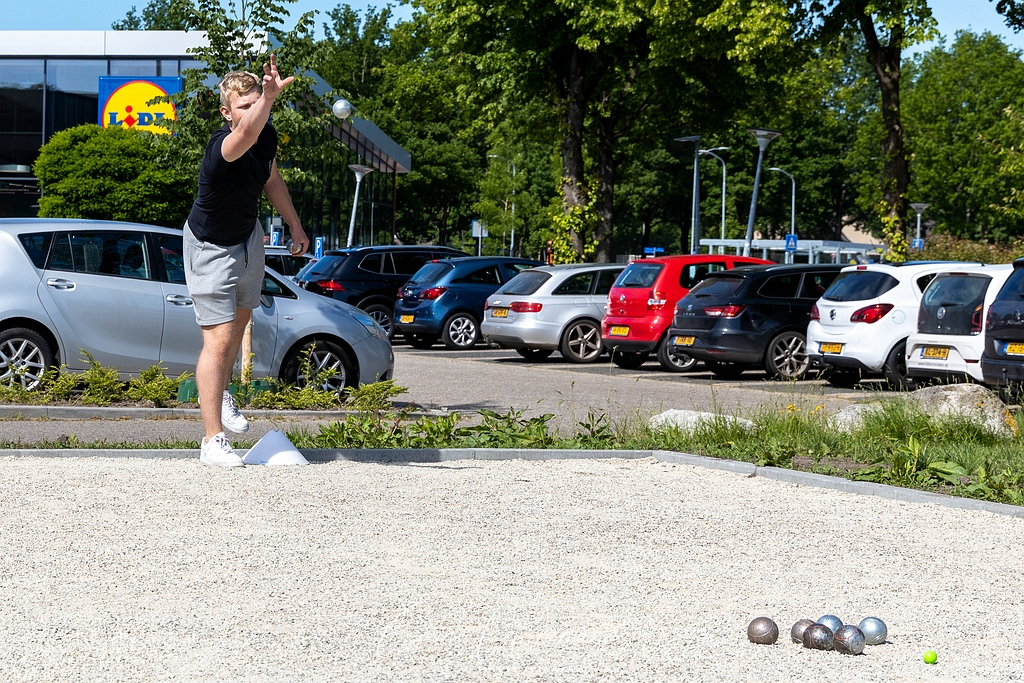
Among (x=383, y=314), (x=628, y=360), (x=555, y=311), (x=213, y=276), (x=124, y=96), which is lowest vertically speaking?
(x=628, y=360)

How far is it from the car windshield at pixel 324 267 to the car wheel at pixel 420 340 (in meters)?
1.89

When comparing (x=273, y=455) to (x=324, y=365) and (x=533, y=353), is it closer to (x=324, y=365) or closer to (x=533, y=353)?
(x=324, y=365)

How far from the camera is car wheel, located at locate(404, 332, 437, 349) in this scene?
2574 centimetres

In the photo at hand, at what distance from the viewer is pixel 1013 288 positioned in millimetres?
13094

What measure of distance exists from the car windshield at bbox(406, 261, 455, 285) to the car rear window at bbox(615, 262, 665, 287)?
5.20 m

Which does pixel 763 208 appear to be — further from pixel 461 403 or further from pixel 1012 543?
pixel 1012 543

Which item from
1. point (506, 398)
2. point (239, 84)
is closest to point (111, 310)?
point (506, 398)

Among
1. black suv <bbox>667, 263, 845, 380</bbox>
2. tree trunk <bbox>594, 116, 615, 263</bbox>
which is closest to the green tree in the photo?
tree trunk <bbox>594, 116, 615, 263</bbox>

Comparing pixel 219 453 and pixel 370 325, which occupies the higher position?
pixel 370 325

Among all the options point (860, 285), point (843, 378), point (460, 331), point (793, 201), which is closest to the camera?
point (860, 285)

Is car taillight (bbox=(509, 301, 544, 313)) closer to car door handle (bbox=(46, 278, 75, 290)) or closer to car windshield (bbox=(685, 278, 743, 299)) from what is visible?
car windshield (bbox=(685, 278, 743, 299))

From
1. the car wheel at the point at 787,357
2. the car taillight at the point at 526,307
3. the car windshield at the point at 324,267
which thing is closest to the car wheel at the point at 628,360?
the car taillight at the point at 526,307

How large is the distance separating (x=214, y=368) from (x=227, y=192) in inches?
36.8

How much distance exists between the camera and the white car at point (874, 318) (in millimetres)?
16891
